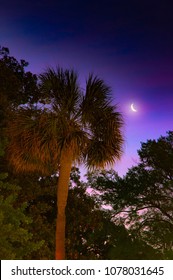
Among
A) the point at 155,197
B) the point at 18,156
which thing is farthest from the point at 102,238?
the point at 18,156

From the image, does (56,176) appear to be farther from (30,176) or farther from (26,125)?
(26,125)

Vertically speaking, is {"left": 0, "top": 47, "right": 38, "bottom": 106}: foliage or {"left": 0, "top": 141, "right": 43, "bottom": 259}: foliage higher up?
{"left": 0, "top": 47, "right": 38, "bottom": 106}: foliage

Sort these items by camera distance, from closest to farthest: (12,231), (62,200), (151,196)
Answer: (12,231) → (62,200) → (151,196)

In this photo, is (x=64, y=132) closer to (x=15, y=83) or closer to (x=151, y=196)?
(x=15, y=83)

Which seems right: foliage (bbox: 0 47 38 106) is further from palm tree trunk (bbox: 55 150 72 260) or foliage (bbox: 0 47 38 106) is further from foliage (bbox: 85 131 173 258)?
foliage (bbox: 85 131 173 258)

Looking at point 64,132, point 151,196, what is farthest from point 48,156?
point 151,196

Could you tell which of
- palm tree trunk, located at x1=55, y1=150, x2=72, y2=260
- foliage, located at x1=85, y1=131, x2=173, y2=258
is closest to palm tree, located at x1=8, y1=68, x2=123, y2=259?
palm tree trunk, located at x1=55, y1=150, x2=72, y2=260

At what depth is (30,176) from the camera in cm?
1927

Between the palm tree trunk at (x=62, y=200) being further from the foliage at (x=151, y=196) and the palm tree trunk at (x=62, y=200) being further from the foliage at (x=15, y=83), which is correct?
the foliage at (x=151, y=196)

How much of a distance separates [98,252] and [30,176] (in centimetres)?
1295

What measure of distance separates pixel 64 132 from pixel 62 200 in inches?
80.6

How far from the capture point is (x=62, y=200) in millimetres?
16172

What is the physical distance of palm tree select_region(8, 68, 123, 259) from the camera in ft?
52.6

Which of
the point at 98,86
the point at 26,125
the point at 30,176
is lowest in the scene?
the point at 30,176
